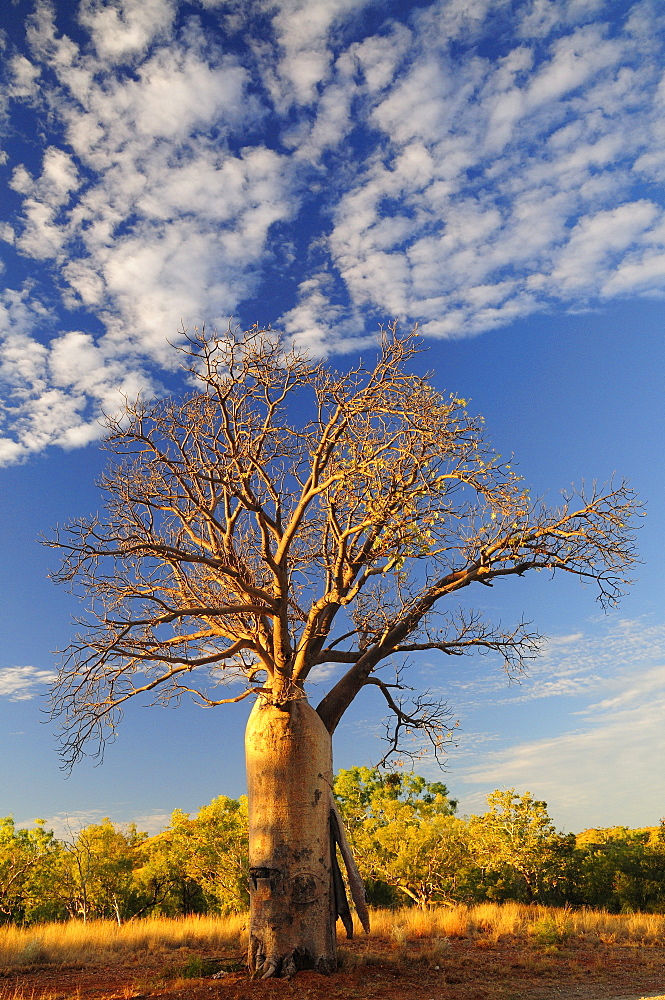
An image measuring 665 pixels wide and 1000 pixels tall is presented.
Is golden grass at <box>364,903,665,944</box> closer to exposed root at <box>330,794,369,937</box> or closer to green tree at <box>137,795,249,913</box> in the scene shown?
exposed root at <box>330,794,369,937</box>

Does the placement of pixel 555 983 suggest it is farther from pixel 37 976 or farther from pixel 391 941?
pixel 37 976

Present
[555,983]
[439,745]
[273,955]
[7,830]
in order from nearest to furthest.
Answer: [273,955], [555,983], [439,745], [7,830]

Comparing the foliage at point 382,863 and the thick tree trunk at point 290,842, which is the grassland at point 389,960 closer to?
the thick tree trunk at point 290,842

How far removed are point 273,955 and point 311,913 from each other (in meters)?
0.62

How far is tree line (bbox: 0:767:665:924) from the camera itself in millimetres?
18781

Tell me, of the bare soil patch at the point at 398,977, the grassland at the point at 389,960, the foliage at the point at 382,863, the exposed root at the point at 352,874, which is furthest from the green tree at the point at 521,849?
the exposed root at the point at 352,874

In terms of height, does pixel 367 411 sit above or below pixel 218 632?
above

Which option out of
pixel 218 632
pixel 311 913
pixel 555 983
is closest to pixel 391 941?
pixel 555 983

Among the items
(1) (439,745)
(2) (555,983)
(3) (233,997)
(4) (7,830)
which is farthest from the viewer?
(4) (7,830)

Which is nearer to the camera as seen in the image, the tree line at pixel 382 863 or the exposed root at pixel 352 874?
the exposed root at pixel 352 874

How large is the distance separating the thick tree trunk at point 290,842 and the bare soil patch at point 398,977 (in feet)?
1.24

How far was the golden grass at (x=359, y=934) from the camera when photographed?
1102cm

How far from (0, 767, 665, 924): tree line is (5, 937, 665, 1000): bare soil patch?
741 centimetres

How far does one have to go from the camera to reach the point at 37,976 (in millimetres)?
9672
